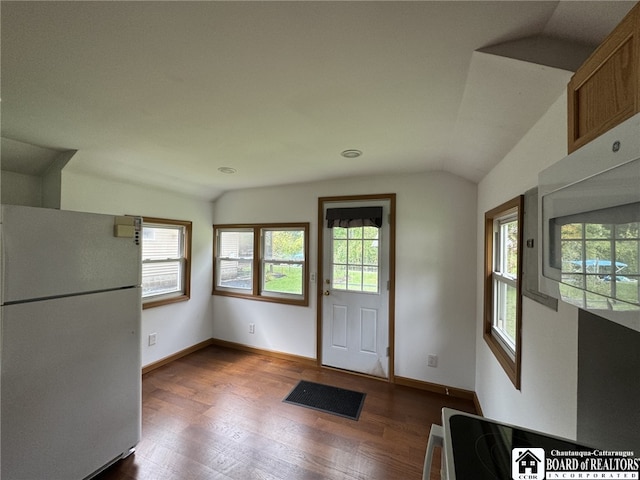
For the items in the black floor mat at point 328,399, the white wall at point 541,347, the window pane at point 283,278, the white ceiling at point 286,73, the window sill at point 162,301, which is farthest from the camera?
the window pane at point 283,278

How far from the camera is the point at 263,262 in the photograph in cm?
370

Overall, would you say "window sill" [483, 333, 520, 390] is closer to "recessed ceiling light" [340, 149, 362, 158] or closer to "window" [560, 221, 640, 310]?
"window" [560, 221, 640, 310]

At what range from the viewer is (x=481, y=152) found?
6.35ft

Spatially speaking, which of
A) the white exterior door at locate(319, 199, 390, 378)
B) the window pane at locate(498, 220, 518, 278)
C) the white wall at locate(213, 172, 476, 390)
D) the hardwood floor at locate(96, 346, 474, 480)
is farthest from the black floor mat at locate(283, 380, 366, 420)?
the window pane at locate(498, 220, 518, 278)

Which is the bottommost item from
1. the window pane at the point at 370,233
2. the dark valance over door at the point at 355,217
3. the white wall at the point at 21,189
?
the window pane at the point at 370,233

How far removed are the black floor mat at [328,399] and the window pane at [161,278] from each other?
2.07 m

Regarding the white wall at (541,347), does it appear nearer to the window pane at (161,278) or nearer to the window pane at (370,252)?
the window pane at (370,252)

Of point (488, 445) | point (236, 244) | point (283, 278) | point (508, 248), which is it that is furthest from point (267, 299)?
point (488, 445)

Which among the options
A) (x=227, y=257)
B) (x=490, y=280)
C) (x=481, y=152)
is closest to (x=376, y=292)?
(x=490, y=280)

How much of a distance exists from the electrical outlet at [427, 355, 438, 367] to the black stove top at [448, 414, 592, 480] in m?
2.13

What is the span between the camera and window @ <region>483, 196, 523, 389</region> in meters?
1.55

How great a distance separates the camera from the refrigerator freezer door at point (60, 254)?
52.1 inches

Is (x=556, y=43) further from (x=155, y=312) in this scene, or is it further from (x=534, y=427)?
(x=155, y=312)

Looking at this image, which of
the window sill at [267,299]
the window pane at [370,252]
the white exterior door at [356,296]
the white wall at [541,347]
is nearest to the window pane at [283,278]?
the window sill at [267,299]
